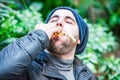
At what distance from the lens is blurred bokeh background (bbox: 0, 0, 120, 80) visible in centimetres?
351

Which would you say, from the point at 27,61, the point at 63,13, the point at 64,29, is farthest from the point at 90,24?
the point at 27,61

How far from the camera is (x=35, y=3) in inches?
274

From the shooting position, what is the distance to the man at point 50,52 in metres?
2.24

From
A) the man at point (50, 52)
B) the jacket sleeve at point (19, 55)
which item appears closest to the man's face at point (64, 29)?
the man at point (50, 52)

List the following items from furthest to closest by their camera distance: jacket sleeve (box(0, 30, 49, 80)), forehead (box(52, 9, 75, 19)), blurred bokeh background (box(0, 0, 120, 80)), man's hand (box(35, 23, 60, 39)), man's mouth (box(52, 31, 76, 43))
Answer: blurred bokeh background (box(0, 0, 120, 80)) → forehead (box(52, 9, 75, 19)) → man's mouth (box(52, 31, 76, 43)) → man's hand (box(35, 23, 60, 39)) → jacket sleeve (box(0, 30, 49, 80))

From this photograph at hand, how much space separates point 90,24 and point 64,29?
2421mm

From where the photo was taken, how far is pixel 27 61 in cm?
227

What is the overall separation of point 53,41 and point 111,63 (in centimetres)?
164

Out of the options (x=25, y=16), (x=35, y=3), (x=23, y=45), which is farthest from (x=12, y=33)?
(x=35, y=3)

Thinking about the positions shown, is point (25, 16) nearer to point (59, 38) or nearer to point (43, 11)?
point (59, 38)

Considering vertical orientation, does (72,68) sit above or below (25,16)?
below

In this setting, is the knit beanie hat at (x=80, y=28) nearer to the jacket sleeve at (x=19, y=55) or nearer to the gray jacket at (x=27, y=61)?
the gray jacket at (x=27, y=61)

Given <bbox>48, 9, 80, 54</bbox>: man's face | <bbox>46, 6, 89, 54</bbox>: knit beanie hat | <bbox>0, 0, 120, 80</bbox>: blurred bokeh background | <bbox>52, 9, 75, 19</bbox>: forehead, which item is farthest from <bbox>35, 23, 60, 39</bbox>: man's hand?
<bbox>0, 0, 120, 80</bbox>: blurred bokeh background

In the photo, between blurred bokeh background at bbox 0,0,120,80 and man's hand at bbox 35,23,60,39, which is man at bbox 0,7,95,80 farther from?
blurred bokeh background at bbox 0,0,120,80
